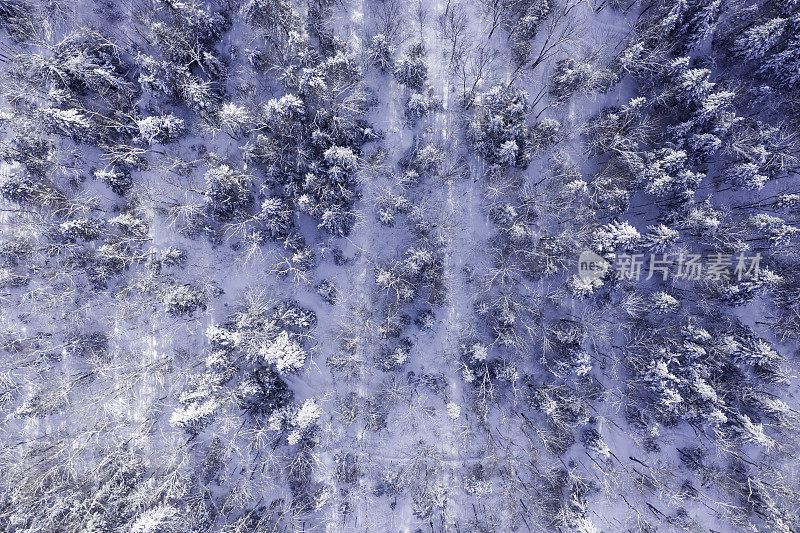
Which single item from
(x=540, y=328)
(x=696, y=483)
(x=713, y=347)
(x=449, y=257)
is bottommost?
(x=696, y=483)

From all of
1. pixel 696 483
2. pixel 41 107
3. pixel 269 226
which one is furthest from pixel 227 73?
pixel 696 483

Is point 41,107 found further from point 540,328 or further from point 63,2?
point 540,328

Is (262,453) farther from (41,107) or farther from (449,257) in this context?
(41,107)

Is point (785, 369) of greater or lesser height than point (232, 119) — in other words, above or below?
below

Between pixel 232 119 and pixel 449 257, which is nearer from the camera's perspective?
pixel 232 119

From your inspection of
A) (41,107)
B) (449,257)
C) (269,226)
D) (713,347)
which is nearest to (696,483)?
(713,347)

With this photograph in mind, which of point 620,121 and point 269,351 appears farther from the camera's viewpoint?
point 620,121
